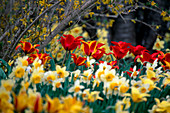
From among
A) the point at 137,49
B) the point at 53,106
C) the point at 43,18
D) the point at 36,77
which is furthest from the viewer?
the point at 43,18

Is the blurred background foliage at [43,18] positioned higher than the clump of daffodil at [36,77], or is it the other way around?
the blurred background foliage at [43,18]

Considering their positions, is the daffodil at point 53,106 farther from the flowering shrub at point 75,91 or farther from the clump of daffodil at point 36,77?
the clump of daffodil at point 36,77

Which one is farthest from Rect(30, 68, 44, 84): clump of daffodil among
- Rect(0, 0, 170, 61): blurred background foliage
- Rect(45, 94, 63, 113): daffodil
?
Rect(0, 0, 170, 61): blurred background foliage

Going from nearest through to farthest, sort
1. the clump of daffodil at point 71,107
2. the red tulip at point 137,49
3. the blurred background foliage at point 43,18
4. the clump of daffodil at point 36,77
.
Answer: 1. the clump of daffodil at point 71,107
2. the clump of daffodil at point 36,77
3. the red tulip at point 137,49
4. the blurred background foliage at point 43,18

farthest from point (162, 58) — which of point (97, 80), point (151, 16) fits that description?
point (151, 16)

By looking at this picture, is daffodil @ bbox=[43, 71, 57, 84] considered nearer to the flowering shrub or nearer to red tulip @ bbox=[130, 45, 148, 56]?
the flowering shrub

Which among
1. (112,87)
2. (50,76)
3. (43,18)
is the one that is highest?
(43,18)

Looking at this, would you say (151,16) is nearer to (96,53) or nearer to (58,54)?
(58,54)

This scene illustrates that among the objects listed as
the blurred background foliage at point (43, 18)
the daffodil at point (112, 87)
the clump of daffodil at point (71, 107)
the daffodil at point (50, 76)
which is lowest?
the daffodil at point (112, 87)

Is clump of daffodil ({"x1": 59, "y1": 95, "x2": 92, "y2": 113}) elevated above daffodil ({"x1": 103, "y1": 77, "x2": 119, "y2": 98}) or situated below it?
above

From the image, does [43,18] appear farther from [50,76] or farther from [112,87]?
[112,87]

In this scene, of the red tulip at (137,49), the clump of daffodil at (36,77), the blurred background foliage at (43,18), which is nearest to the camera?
the clump of daffodil at (36,77)

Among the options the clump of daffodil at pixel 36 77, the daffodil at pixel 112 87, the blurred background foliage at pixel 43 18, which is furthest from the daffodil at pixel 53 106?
the blurred background foliage at pixel 43 18

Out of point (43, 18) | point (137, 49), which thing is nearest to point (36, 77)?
point (137, 49)
